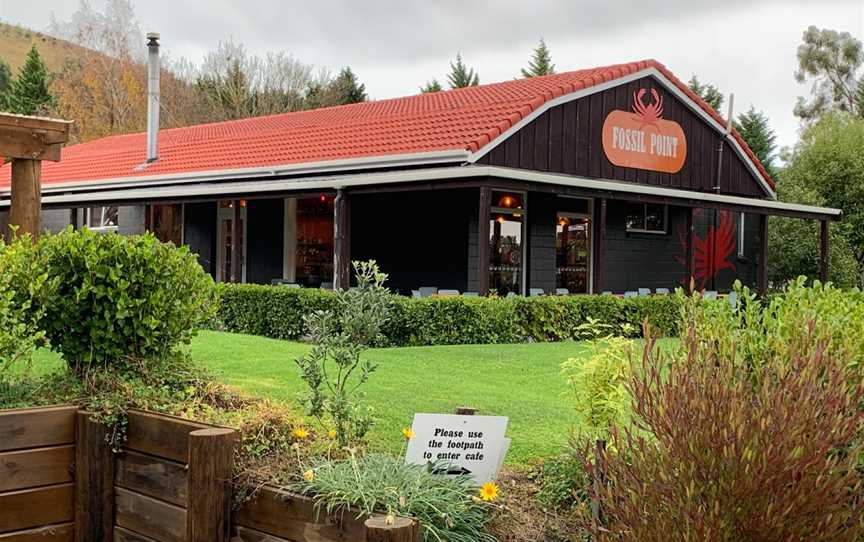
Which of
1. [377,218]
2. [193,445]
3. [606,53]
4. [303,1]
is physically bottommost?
[193,445]

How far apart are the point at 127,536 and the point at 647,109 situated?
656 inches

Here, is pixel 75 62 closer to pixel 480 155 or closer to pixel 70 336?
pixel 480 155

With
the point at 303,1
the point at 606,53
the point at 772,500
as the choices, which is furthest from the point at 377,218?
the point at 606,53

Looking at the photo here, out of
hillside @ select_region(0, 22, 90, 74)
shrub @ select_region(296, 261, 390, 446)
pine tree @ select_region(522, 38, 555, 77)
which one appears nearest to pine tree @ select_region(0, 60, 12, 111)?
hillside @ select_region(0, 22, 90, 74)

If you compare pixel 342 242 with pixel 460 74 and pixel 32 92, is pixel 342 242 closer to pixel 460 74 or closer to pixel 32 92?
Result: pixel 460 74

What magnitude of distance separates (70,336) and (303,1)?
29.7 m

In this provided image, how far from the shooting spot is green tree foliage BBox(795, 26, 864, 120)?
52469mm

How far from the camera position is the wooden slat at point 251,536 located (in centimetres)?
404

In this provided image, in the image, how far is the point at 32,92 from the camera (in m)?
46.8

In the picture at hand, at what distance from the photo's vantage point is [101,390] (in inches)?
213

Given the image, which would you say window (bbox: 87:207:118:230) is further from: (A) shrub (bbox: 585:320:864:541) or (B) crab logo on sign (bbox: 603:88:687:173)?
(A) shrub (bbox: 585:320:864:541)

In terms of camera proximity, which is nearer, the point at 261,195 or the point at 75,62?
the point at 261,195

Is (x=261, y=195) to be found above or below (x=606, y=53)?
below

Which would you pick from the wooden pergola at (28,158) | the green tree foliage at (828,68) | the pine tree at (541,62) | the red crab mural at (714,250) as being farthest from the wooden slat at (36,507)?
the green tree foliage at (828,68)
